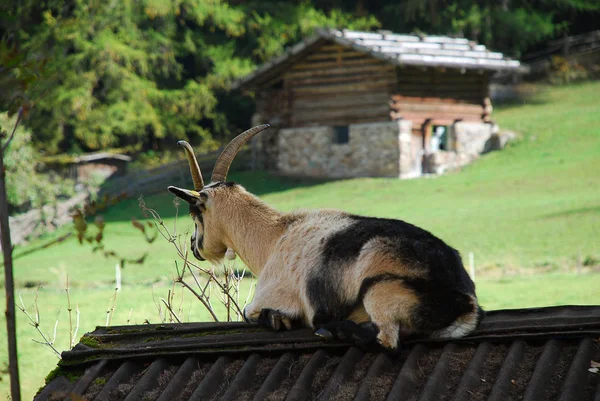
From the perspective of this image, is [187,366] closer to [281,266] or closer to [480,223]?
[281,266]

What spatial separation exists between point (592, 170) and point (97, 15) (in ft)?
89.7

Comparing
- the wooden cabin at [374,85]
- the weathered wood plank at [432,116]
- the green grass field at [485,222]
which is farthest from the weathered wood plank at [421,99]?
the green grass field at [485,222]

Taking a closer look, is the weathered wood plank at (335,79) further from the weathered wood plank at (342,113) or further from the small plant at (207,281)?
the small plant at (207,281)

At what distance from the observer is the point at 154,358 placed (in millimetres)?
5738

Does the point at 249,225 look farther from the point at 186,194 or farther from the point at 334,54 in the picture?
the point at 334,54

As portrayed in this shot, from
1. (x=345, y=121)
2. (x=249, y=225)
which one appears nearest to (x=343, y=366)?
(x=249, y=225)

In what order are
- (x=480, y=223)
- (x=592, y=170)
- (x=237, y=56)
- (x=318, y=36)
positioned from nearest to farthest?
(x=480, y=223) < (x=592, y=170) < (x=318, y=36) < (x=237, y=56)

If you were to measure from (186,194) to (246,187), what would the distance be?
31.4 meters

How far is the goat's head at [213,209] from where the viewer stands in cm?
691

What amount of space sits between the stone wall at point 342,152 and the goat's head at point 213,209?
3009cm

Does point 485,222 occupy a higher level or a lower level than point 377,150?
lower

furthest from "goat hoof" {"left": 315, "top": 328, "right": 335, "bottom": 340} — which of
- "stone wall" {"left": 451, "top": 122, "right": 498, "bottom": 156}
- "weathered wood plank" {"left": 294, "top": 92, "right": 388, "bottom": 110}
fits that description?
"stone wall" {"left": 451, "top": 122, "right": 498, "bottom": 156}

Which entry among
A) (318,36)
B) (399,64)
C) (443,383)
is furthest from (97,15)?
(443,383)

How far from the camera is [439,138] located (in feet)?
134
